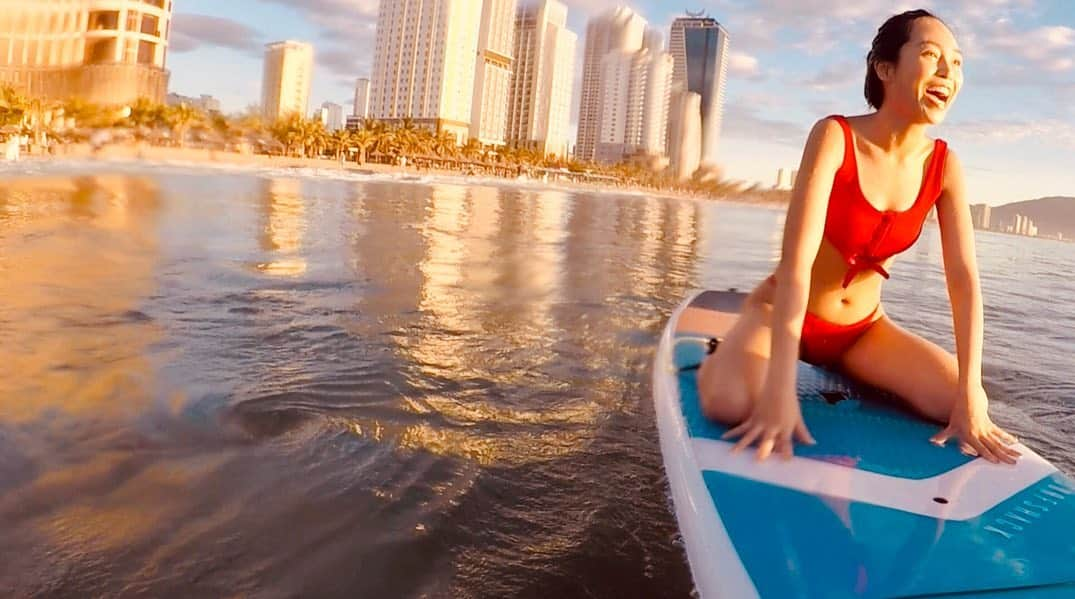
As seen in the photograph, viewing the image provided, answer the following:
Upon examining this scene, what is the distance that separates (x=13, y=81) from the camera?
128 ft

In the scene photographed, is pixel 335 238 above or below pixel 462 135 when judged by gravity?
below

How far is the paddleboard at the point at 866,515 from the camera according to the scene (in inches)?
55.0

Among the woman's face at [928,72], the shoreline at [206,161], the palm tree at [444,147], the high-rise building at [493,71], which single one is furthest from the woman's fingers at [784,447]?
the high-rise building at [493,71]

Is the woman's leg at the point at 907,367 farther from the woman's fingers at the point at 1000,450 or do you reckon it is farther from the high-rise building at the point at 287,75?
the high-rise building at the point at 287,75

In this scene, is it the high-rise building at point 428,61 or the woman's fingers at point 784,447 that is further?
the high-rise building at point 428,61

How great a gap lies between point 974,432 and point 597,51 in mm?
150707

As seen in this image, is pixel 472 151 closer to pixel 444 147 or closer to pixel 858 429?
pixel 444 147

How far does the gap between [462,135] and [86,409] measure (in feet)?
341

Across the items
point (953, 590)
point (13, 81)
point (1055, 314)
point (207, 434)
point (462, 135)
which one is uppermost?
point (462, 135)

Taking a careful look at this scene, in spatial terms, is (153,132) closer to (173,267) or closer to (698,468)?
(173,267)

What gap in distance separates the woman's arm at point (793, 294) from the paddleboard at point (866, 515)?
0.23ft

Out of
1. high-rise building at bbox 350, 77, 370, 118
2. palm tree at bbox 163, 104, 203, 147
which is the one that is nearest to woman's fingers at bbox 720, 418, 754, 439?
palm tree at bbox 163, 104, 203, 147

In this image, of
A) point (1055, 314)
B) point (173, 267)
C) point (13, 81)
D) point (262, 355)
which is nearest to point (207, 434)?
point (262, 355)

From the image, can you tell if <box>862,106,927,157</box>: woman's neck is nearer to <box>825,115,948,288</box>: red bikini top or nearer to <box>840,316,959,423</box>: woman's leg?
<box>825,115,948,288</box>: red bikini top
